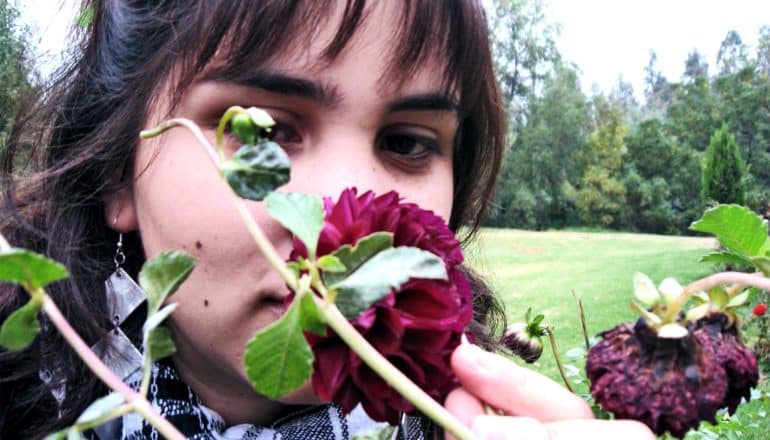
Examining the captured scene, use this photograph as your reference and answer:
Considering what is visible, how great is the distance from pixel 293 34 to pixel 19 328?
1.29 ft

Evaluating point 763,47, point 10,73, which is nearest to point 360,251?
point 10,73

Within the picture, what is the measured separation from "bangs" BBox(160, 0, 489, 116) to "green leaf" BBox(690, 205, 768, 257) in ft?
1.13

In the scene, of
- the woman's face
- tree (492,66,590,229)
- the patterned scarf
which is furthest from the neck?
tree (492,66,590,229)

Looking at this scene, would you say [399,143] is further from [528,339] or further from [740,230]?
[740,230]

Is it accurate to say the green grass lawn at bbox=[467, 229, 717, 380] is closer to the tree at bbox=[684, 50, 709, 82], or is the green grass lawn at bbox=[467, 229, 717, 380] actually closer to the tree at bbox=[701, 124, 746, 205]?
the tree at bbox=[701, 124, 746, 205]

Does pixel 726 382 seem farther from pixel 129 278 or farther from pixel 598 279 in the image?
pixel 598 279

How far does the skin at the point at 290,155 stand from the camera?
54cm

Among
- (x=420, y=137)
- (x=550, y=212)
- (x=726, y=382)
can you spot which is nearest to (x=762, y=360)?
(x=420, y=137)

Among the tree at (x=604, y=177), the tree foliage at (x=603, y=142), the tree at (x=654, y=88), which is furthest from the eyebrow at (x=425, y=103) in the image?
the tree at (x=654, y=88)

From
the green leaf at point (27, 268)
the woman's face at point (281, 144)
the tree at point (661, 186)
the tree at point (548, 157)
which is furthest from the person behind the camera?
the tree at point (548, 157)

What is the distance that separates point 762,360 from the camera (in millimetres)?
3066

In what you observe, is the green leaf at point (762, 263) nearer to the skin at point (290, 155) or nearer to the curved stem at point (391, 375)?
the curved stem at point (391, 375)

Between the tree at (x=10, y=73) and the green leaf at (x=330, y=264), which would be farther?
the tree at (x=10, y=73)

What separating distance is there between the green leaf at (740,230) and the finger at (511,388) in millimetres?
103
